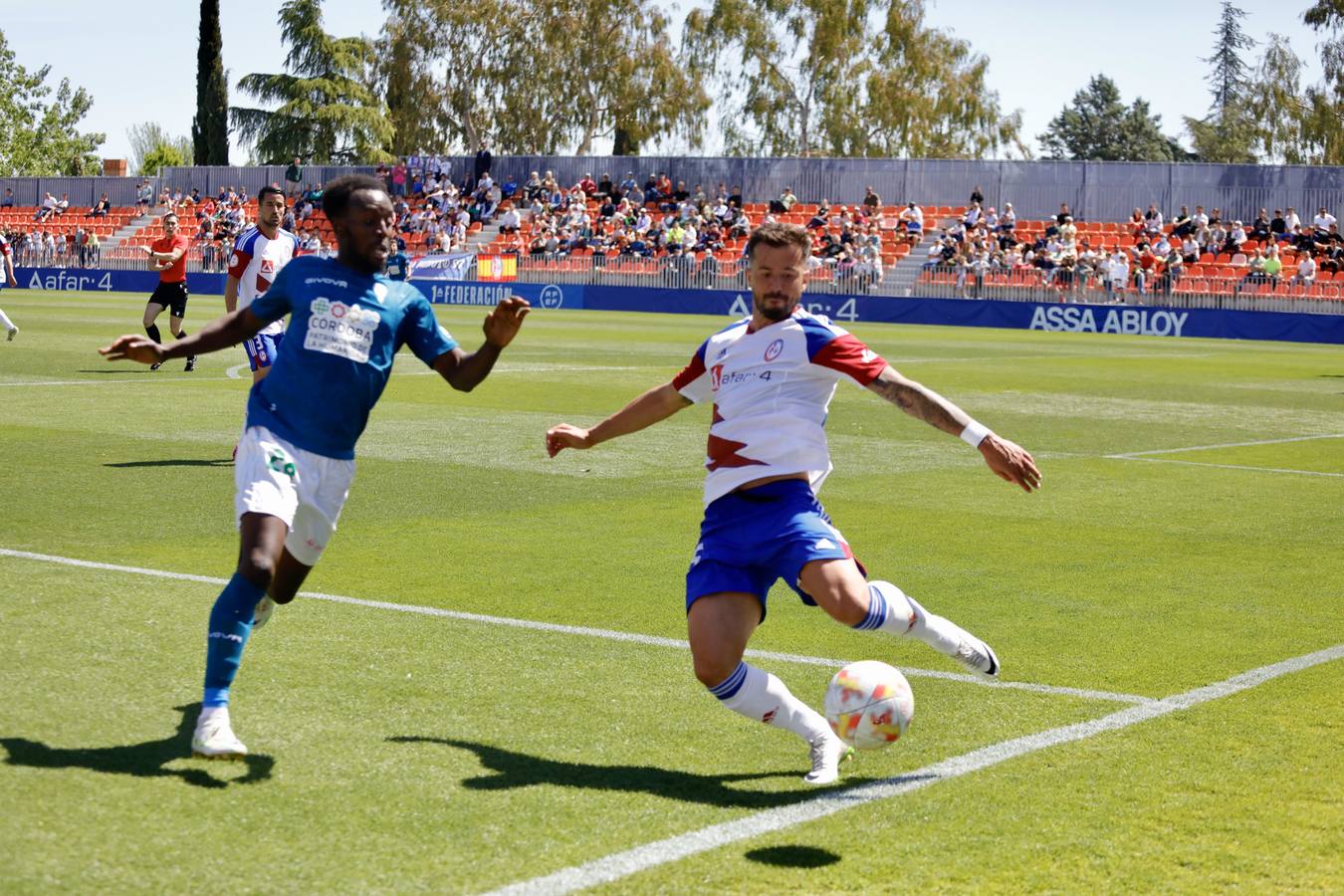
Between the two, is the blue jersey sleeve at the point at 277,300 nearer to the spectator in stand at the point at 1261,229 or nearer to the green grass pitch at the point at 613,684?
the green grass pitch at the point at 613,684

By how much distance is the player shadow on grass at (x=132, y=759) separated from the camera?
506 centimetres

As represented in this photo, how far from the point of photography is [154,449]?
13969mm

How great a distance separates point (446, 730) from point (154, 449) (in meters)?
9.04

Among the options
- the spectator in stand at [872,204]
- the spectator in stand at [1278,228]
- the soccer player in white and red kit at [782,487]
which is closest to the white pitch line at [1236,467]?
the soccer player in white and red kit at [782,487]

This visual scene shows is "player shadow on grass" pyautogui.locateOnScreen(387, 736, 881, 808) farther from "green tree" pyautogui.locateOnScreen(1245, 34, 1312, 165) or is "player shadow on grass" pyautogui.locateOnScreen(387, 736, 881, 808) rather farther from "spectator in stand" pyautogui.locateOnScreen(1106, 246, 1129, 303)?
"green tree" pyautogui.locateOnScreen(1245, 34, 1312, 165)

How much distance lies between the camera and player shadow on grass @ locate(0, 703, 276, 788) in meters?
5.06

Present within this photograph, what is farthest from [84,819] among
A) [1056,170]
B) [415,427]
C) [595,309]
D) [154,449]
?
[1056,170]

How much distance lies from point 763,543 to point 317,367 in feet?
5.42

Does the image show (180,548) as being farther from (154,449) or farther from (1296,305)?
(1296,305)

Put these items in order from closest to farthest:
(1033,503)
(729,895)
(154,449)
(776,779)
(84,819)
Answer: (729,895) → (84,819) → (776,779) → (1033,503) → (154,449)

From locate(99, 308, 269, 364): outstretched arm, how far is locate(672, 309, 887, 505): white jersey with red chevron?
5.52 feet

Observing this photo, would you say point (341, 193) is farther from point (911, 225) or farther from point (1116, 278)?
point (911, 225)

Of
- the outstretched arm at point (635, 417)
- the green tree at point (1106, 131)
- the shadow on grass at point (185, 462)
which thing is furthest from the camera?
the green tree at point (1106, 131)

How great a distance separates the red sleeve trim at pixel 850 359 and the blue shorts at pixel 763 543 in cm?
41
